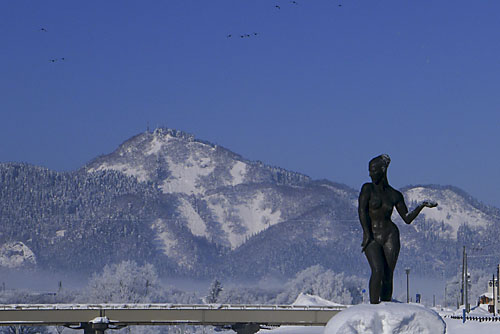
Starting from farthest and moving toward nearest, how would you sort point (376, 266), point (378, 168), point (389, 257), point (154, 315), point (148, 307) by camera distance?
point (148, 307) < point (154, 315) < point (378, 168) < point (389, 257) < point (376, 266)

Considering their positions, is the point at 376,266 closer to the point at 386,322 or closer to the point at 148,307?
the point at 386,322

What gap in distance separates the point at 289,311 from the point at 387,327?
8869 cm

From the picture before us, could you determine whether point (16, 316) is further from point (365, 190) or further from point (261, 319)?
point (365, 190)

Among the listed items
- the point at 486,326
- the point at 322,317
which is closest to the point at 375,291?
the point at 486,326

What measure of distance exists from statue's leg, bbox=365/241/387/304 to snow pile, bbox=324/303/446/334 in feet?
5.86

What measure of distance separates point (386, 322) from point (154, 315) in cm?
9018

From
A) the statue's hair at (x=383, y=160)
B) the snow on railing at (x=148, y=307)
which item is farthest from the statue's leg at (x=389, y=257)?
the snow on railing at (x=148, y=307)

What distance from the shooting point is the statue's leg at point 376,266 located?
22578mm

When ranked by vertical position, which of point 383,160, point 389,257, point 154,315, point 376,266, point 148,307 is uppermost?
point 148,307

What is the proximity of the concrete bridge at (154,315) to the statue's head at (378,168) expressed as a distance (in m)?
83.5

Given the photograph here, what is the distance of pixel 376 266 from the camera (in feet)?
74.0

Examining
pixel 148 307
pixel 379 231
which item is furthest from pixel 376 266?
pixel 148 307

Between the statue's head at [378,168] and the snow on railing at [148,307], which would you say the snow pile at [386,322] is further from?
the snow on railing at [148,307]

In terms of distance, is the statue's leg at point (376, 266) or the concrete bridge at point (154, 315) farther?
the concrete bridge at point (154, 315)
